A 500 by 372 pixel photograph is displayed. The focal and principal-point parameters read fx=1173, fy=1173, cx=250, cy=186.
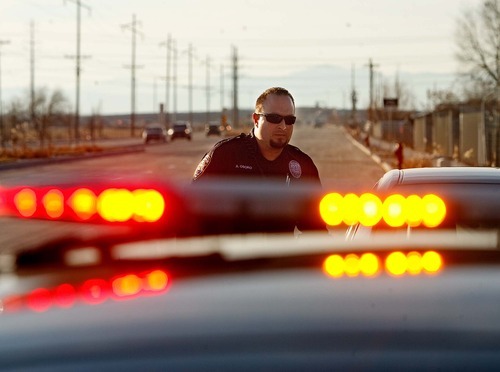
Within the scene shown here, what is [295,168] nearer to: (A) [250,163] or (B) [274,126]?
(A) [250,163]

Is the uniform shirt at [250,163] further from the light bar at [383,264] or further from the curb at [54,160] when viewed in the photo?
the curb at [54,160]

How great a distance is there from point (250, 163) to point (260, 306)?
4617mm

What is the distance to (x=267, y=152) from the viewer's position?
21.1ft

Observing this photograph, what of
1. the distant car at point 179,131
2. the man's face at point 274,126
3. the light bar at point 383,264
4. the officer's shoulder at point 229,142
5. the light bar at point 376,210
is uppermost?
the distant car at point 179,131

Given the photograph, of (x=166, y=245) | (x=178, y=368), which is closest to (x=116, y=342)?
(x=178, y=368)

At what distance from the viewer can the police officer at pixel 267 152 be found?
608 centimetres

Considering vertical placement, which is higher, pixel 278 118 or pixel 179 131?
pixel 179 131

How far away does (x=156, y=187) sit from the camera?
101 inches

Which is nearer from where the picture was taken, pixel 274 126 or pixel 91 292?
pixel 91 292

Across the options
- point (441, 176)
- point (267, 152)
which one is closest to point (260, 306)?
point (267, 152)

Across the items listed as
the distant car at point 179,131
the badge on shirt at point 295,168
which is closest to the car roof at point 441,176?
the badge on shirt at point 295,168

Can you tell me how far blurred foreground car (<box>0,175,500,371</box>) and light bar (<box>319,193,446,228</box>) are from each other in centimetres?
39

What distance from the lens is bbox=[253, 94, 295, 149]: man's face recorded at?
6.41 meters

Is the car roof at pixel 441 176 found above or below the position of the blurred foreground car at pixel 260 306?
above
